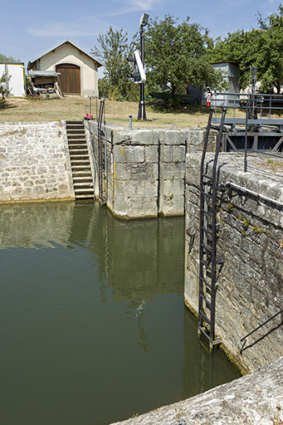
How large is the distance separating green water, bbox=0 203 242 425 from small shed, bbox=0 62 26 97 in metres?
19.2

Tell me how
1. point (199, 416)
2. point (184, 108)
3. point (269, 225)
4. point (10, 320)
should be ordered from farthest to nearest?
point (184, 108) → point (10, 320) → point (269, 225) → point (199, 416)

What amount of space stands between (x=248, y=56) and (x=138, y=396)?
28405mm

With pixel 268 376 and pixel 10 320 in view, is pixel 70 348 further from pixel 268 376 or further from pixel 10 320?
pixel 268 376

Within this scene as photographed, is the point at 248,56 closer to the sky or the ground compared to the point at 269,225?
closer to the sky

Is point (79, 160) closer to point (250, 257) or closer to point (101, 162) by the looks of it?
point (101, 162)

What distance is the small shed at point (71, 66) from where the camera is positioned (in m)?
29.1

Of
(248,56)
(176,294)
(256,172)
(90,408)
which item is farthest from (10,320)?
(248,56)

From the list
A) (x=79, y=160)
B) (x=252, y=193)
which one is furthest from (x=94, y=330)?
(x=79, y=160)

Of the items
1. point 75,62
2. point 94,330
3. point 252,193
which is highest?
point 75,62

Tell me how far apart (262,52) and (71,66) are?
13708 millimetres

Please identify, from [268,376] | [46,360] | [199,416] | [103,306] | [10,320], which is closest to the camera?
[199,416]

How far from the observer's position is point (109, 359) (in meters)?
6.48

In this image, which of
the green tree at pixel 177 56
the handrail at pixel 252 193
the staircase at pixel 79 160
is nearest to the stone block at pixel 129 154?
the staircase at pixel 79 160

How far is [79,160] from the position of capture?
16.6 m
